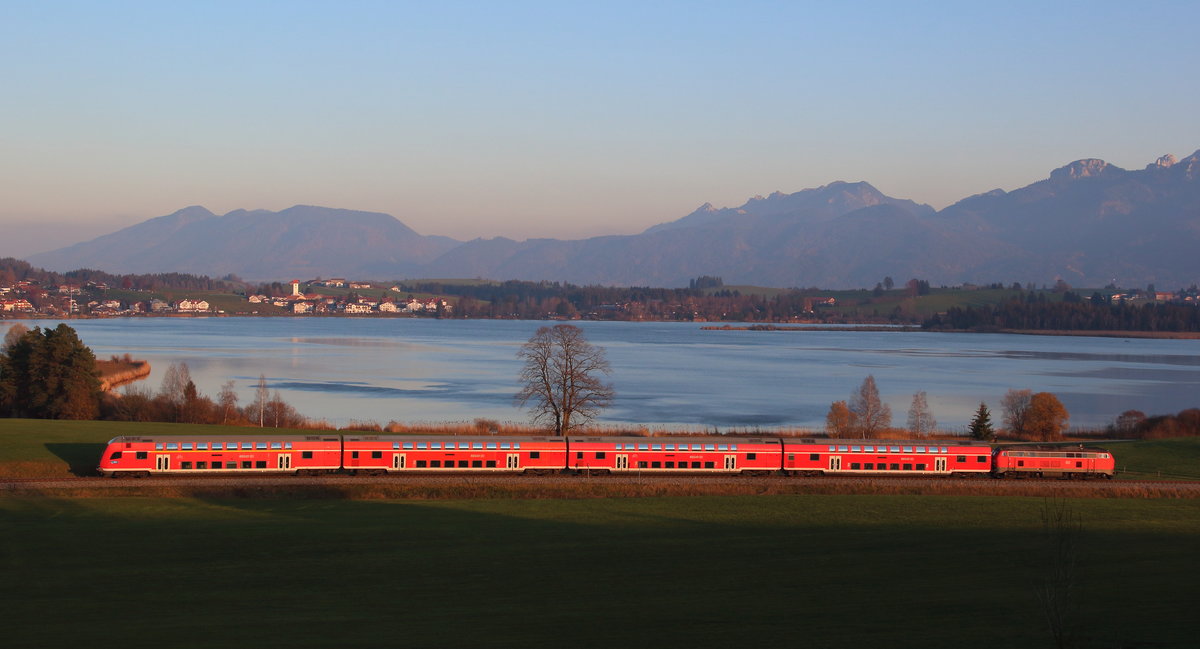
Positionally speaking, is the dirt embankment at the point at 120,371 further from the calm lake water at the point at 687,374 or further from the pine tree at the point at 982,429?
the pine tree at the point at 982,429

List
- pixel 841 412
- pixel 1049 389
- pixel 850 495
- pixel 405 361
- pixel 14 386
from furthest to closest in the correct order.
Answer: pixel 405 361, pixel 1049 389, pixel 841 412, pixel 14 386, pixel 850 495

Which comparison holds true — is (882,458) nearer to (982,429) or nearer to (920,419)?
(982,429)

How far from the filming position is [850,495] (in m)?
34.8

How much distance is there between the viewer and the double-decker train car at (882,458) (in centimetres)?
3912

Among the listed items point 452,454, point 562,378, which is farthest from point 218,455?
point 562,378

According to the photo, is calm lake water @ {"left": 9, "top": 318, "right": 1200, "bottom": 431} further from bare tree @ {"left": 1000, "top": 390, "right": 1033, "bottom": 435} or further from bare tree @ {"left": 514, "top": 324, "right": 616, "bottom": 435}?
bare tree @ {"left": 514, "top": 324, "right": 616, "bottom": 435}

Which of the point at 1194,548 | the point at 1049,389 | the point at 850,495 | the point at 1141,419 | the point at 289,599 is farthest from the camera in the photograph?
the point at 1049,389

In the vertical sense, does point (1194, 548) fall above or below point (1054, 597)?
below

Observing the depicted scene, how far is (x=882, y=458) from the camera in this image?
39.5 m

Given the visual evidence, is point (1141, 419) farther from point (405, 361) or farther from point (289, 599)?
point (405, 361)

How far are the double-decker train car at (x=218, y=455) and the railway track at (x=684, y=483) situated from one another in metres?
0.45

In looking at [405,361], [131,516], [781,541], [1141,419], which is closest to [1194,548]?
[781,541]

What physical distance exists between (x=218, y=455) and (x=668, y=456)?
15.5m

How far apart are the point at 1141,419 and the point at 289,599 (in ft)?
188
